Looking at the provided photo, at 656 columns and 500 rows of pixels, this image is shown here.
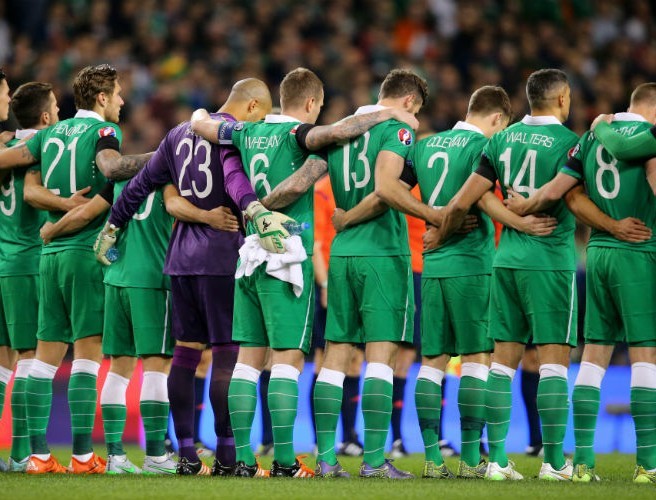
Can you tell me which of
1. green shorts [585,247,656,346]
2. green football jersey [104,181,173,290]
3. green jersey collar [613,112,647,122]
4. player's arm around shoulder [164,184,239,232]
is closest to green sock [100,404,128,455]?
green football jersey [104,181,173,290]

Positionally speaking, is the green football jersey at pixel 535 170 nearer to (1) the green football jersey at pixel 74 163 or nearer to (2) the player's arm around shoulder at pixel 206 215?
(2) the player's arm around shoulder at pixel 206 215

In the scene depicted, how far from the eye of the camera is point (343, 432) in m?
10.5

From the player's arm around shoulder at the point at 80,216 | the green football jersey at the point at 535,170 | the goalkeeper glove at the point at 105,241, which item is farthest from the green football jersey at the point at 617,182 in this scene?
the player's arm around shoulder at the point at 80,216

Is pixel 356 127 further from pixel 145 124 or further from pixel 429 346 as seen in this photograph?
pixel 145 124

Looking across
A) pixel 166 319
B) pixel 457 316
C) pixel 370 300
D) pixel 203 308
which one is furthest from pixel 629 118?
pixel 166 319

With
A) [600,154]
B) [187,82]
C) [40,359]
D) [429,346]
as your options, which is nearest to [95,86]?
[40,359]

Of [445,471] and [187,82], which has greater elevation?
[187,82]

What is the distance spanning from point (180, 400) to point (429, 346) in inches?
67.4

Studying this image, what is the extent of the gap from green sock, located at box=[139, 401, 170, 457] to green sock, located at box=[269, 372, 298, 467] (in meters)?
0.97

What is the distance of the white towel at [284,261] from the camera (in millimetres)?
7528

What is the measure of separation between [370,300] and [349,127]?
44.6 inches

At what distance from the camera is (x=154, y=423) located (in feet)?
26.8

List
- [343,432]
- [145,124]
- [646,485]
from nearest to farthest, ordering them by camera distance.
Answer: [646,485], [343,432], [145,124]

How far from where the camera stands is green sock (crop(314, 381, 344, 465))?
7.71 m
